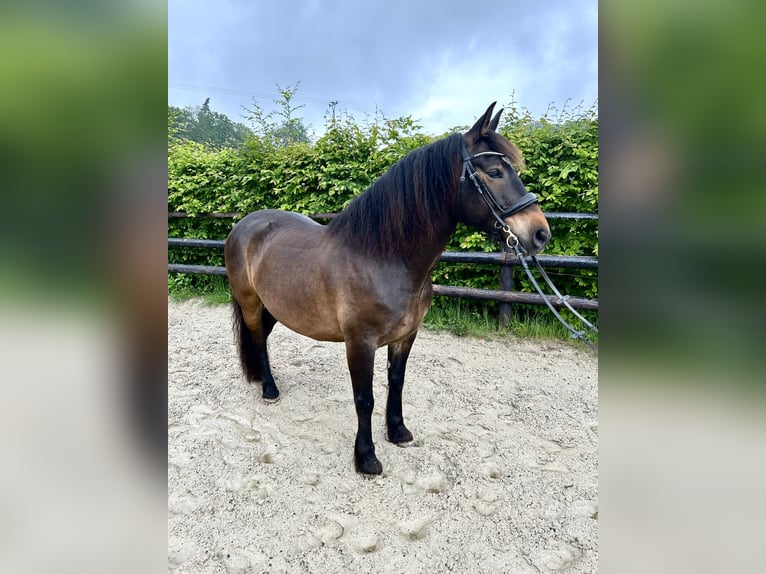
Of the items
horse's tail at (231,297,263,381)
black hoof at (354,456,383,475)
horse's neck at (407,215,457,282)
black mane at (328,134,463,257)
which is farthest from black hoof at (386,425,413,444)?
horse's tail at (231,297,263,381)

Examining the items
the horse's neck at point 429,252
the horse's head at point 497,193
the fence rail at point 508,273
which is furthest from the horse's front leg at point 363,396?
the fence rail at point 508,273

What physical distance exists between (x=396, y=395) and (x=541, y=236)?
1.32 metres

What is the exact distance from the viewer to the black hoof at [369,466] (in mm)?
2088

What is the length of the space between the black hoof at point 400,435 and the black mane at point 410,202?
3.78 ft

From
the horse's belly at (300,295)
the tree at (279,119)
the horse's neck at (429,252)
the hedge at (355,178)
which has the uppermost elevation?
the tree at (279,119)

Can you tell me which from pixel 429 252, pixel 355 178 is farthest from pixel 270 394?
pixel 355 178

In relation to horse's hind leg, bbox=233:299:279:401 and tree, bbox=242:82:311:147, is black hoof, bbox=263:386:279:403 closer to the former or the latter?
horse's hind leg, bbox=233:299:279:401

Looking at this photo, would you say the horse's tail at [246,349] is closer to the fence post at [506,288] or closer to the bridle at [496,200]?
the bridle at [496,200]

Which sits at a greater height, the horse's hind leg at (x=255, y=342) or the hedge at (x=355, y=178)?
the hedge at (x=355, y=178)

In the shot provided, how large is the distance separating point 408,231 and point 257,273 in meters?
1.24

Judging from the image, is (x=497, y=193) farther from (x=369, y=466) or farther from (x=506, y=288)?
(x=506, y=288)
